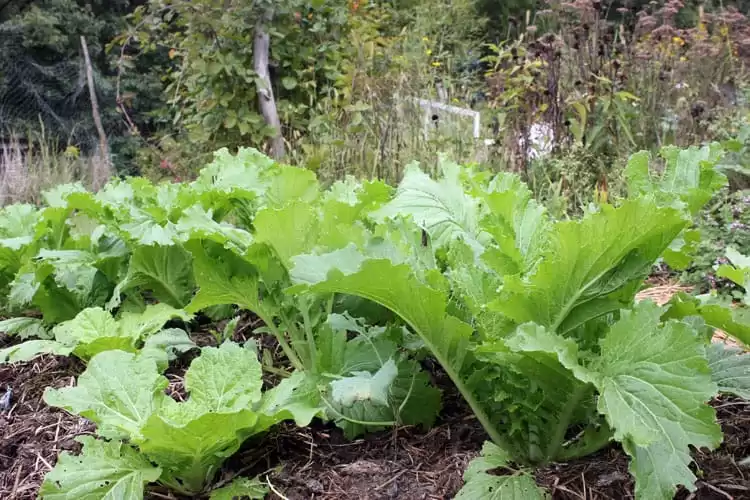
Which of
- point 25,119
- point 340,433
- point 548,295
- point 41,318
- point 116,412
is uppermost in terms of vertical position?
point 548,295

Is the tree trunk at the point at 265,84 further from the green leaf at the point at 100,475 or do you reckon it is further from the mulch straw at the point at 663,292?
the green leaf at the point at 100,475

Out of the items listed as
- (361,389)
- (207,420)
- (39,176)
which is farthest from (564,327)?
(39,176)

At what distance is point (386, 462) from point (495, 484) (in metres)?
0.28

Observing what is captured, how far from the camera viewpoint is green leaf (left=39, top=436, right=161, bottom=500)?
3.92ft

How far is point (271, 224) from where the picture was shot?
1385 mm

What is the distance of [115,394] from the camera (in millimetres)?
1345

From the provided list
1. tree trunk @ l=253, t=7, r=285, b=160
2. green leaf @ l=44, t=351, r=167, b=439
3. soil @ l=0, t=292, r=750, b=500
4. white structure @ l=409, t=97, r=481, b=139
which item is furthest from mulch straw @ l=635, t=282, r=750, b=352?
tree trunk @ l=253, t=7, r=285, b=160

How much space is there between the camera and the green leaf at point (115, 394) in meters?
1.29

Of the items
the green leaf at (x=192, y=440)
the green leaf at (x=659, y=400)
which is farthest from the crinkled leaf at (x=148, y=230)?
the green leaf at (x=659, y=400)

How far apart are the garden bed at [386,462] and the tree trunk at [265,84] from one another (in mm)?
3824

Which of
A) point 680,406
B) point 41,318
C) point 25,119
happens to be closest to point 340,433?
point 680,406

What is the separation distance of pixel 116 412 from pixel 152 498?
20 centimetres

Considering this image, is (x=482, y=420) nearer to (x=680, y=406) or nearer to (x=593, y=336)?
(x=593, y=336)

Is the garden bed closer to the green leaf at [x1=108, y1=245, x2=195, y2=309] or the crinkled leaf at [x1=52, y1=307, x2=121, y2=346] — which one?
the crinkled leaf at [x1=52, y1=307, x2=121, y2=346]
